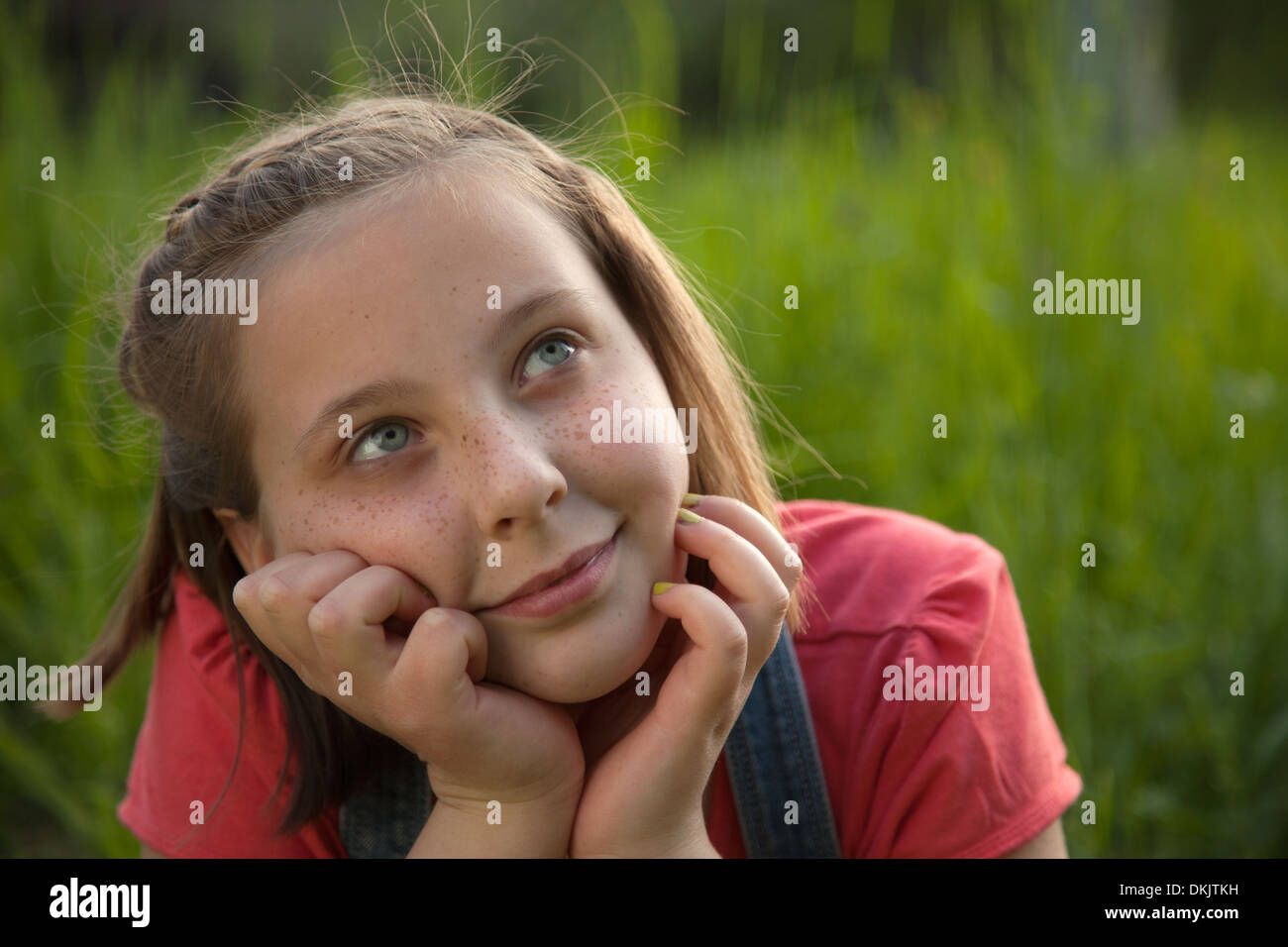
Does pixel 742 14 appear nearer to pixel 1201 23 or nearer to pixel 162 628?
pixel 162 628

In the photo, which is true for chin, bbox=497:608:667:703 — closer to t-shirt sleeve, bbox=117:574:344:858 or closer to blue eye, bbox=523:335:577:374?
blue eye, bbox=523:335:577:374

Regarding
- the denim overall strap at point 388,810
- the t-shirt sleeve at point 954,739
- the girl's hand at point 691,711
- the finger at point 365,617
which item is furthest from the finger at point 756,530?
the denim overall strap at point 388,810

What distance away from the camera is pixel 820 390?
260 cm

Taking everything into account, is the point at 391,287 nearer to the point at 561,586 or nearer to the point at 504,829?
the point at 561,586

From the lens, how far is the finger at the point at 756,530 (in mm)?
1279

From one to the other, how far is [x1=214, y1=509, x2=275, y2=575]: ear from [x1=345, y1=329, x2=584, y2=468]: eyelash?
254 millimetres

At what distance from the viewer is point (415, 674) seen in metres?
1.13

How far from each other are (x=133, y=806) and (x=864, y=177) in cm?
253

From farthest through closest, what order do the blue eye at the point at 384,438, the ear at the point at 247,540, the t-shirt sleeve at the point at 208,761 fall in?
the t-shirt sleeve at the point at 208,761 < the ear at the point at 247,540 < the blue eye at the point at 384,438

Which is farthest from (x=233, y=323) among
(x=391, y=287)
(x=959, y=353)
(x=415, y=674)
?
(x=959, y=353)

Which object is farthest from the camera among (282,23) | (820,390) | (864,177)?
(282,23)

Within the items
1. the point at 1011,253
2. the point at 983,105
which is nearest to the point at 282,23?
the point at 983,105

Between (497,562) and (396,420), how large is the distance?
0.64 feet

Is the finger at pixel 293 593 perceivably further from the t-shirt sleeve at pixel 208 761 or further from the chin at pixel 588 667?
the t-shirt sleeve at pixel 208 761
